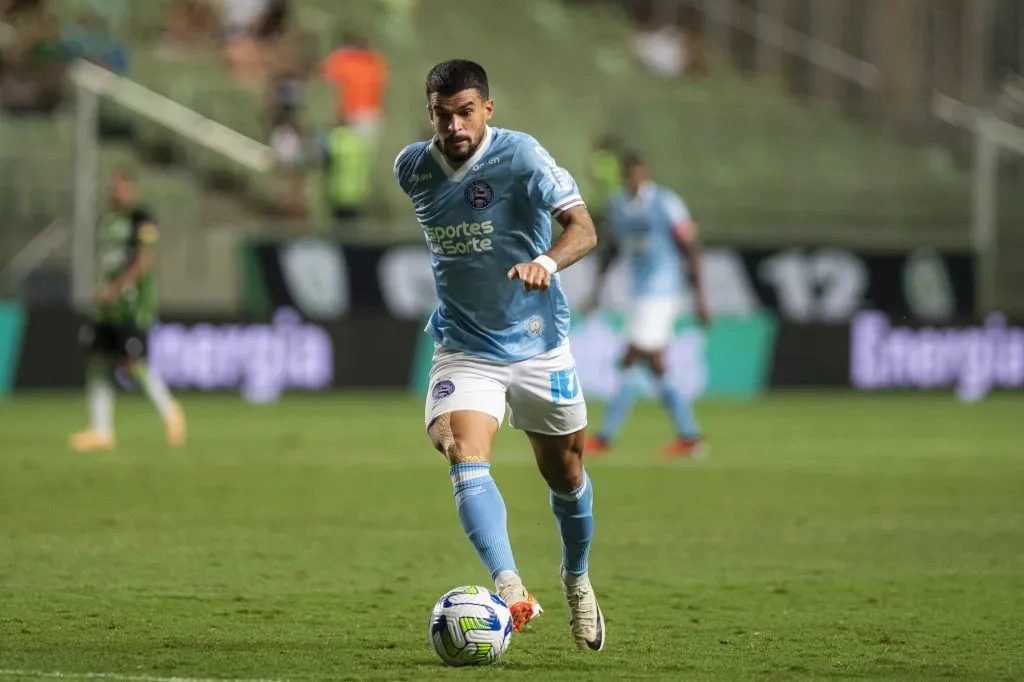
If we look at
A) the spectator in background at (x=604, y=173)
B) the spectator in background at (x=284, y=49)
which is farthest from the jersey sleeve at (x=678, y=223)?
the spectator in background at (x=284, y=49)

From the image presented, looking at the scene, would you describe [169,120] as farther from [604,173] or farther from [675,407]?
[675,407]

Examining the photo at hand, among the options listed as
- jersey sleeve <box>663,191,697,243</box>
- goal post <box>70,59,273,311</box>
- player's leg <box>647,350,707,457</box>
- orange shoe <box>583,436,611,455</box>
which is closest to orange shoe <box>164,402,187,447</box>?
orange shoe <box>583,436,611,455</box>

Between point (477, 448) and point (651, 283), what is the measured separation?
9.71 m

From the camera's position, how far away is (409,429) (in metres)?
19.8

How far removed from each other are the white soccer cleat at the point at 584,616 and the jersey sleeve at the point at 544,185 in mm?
1427

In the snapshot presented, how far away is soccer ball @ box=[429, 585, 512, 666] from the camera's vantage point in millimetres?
6785

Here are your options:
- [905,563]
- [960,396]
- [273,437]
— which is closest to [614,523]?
[905,563]

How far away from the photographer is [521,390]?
736 centimetres

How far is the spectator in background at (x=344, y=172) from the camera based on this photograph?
2514cm

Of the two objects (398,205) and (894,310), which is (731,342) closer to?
(894,310)

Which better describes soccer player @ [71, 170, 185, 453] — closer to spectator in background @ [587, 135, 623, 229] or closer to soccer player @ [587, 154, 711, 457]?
soccer player @ [587, 154, 711, 457]

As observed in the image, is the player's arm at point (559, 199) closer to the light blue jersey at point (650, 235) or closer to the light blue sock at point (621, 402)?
the light blue jersey at point (650, 235)

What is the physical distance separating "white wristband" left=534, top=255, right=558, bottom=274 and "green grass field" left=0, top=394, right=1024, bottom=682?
143 cm

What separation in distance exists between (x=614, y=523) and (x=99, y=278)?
12330 millimetres
